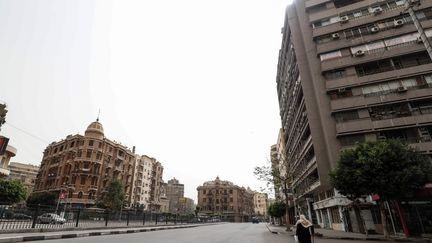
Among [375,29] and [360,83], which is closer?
[360,83]

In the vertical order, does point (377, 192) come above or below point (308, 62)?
below

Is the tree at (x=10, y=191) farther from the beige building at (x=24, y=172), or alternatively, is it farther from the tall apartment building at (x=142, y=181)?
the beige building at (x=24, y=172)

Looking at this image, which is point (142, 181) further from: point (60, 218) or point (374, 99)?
point (374, 99)

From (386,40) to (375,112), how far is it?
27.9ft

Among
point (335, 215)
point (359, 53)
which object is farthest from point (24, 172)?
point (359, 53)

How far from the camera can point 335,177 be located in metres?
20.3

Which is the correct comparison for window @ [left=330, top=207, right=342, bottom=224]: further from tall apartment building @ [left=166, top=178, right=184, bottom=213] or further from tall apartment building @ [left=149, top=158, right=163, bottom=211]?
tall apartment building @ [left=166, top=178, right=184, bottom=213]

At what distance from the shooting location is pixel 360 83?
1104 inches

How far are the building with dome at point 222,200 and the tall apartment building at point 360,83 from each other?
83.7 meters

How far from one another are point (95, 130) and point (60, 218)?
53.8 metres

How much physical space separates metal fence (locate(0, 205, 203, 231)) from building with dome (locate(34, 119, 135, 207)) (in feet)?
119

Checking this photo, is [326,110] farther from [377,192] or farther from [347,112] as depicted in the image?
[377,192]

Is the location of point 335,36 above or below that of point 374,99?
above

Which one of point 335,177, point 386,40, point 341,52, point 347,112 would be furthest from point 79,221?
point 386,40
